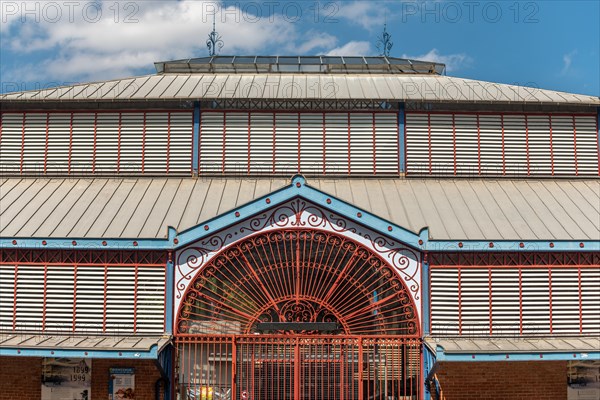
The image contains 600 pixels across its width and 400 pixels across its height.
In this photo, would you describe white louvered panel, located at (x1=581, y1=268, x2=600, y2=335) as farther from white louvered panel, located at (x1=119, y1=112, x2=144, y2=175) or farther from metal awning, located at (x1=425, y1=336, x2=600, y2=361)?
white louvered panel, located at (x1=119, y1=112, x2=144, y2=175)

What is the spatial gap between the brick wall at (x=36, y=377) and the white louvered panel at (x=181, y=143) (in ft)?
20.5

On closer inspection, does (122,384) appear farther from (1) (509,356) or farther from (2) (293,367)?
(1) (509,356)

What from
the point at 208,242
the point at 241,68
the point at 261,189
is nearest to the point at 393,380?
the point at 208,242

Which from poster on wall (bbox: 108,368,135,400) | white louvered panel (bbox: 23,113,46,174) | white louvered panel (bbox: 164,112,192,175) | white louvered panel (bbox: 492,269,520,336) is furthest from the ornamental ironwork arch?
white louvered panel (bbox: 23,113,46,174)

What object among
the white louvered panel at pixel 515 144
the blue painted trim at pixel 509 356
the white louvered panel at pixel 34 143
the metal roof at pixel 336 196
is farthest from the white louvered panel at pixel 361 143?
the white louvered panel at pixel 34 143

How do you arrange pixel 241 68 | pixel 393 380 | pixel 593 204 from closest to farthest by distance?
1. pixel 393 380
2. pixel 593 204
3. pixel 241 68

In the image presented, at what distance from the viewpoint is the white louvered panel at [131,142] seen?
19.1 meters

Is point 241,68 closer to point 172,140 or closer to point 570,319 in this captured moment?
point 172,140

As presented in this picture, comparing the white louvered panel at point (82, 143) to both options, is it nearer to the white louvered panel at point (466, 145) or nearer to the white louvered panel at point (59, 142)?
the white louvered panel at point (59, 142)

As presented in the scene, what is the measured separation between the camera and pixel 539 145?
1936 cm

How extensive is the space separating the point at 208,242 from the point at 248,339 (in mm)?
2569

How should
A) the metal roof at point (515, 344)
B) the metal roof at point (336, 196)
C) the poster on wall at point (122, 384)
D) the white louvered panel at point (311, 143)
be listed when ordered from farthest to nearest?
1. the white louvered panel at point (311, 143)
2. the metal roof at point (336, 196)
3. the poster on wall at point (122, 384)
4. the metal roof at point (515, 344)

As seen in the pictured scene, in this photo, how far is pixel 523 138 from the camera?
1939 centimetres

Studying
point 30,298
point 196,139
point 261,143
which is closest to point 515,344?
point 261,143
